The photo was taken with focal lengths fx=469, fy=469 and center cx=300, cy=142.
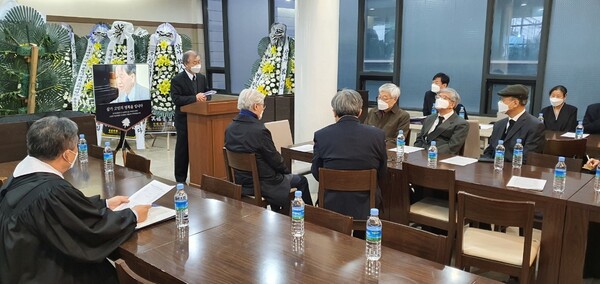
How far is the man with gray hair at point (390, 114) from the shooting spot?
15.3 feet

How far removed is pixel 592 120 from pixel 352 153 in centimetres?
385

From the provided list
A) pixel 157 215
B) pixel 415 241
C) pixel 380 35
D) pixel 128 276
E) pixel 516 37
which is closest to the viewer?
pixel 128 276

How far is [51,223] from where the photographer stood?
1880 mm

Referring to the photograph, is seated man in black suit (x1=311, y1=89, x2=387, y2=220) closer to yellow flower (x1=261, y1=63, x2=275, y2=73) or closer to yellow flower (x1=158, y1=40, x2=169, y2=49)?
yellow flower (x1=261, y1=63, x2=275, y2=73)

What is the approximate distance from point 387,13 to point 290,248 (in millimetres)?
6239

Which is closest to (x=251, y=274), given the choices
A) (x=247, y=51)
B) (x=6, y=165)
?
(x=6, y=165)

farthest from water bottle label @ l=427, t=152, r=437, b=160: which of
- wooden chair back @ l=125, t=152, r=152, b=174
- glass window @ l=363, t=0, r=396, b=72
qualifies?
glass window @ l=363, t=0, r=396, b=72

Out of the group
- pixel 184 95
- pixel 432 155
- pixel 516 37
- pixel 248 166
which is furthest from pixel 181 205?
pixel 516 37

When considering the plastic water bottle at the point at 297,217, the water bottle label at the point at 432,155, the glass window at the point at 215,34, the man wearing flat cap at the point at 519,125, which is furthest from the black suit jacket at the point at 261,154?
the glass window at the point at 215,34

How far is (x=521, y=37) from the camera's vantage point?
652 cm

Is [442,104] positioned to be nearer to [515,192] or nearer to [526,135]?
[526,135]

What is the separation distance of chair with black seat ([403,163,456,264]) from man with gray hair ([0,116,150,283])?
1907mm

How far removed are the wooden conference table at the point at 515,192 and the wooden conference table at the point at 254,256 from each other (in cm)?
116

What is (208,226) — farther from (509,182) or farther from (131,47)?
(131,47)
